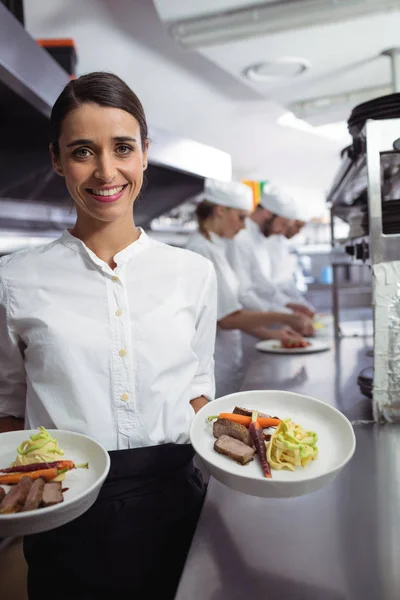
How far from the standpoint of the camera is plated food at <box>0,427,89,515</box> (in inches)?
27.4

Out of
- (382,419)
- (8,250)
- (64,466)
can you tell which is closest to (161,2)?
(8,250)

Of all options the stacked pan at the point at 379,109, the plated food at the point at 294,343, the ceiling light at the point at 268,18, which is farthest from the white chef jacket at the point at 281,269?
the stacked pan at the point at 379,109

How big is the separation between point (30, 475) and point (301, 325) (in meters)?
2.11

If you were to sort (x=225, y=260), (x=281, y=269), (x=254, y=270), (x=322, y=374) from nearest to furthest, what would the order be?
(x=322, y=374), (x=225, y=260), (x=254, y=270), (x=281, y=269)

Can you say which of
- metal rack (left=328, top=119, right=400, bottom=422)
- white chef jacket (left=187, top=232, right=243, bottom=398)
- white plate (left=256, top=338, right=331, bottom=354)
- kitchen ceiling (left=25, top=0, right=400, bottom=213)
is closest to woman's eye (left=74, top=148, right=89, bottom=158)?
metal rack (left=328, top=119, right=400, bottom=422)

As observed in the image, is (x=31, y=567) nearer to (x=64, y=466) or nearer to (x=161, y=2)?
(x=64, y=466)

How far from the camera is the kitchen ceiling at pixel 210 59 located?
8.49 feet

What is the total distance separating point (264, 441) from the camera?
2.87 feet

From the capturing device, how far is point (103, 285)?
3.25 feet

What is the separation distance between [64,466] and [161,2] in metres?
2.26

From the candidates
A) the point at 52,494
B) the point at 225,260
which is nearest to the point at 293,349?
the point at 225,260

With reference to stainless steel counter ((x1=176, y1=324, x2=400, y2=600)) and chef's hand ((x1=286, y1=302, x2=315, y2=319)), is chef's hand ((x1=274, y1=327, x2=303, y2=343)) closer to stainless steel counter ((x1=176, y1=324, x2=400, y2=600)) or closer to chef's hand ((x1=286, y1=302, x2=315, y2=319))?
chef's hand ((x1=286, y1=302, x2=315, y2=319))

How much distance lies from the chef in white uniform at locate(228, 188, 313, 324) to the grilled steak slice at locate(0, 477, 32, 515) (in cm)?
254

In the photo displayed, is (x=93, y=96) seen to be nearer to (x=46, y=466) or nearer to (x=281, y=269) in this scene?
(x=46, y=466)
